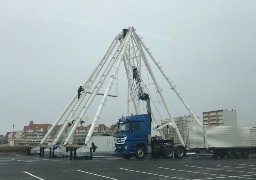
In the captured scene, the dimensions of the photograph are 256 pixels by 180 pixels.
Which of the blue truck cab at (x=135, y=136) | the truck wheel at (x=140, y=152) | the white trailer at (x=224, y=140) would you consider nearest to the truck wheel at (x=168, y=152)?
the white trailer at (x=224, y=140)

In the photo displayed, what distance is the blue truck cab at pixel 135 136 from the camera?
96.0ft

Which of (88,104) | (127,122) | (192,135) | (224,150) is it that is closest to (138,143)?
(127,122)

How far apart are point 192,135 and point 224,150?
11.7ft

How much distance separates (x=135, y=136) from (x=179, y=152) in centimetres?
503

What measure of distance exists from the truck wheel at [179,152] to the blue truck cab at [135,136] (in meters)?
3.13

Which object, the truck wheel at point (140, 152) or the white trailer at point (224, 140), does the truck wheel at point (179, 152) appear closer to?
the white trailer at point (224, 140)

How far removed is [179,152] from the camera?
3144 centimetres

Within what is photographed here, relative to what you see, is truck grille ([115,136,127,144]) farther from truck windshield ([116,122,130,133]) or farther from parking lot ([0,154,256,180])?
parking lot ([0,154,256,180])

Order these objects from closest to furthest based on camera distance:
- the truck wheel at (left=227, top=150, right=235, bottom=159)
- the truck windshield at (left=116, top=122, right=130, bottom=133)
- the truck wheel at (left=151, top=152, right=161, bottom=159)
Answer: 1. the truck windshield at (left=116, top=122, right=130, bottom=133)
2. the truck wheel at (left=151, top=152, right=161, bottom=159)
3. the truck wheel at (left=227, top=150, right=235, bottom=159)

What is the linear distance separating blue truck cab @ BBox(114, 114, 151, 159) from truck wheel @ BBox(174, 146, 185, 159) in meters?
3.13

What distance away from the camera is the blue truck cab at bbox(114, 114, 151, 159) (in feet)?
96.0

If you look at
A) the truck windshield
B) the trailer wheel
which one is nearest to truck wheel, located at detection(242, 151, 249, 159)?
the trailer wheel

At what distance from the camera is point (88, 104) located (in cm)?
4075

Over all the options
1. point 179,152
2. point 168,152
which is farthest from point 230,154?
point 168,152
